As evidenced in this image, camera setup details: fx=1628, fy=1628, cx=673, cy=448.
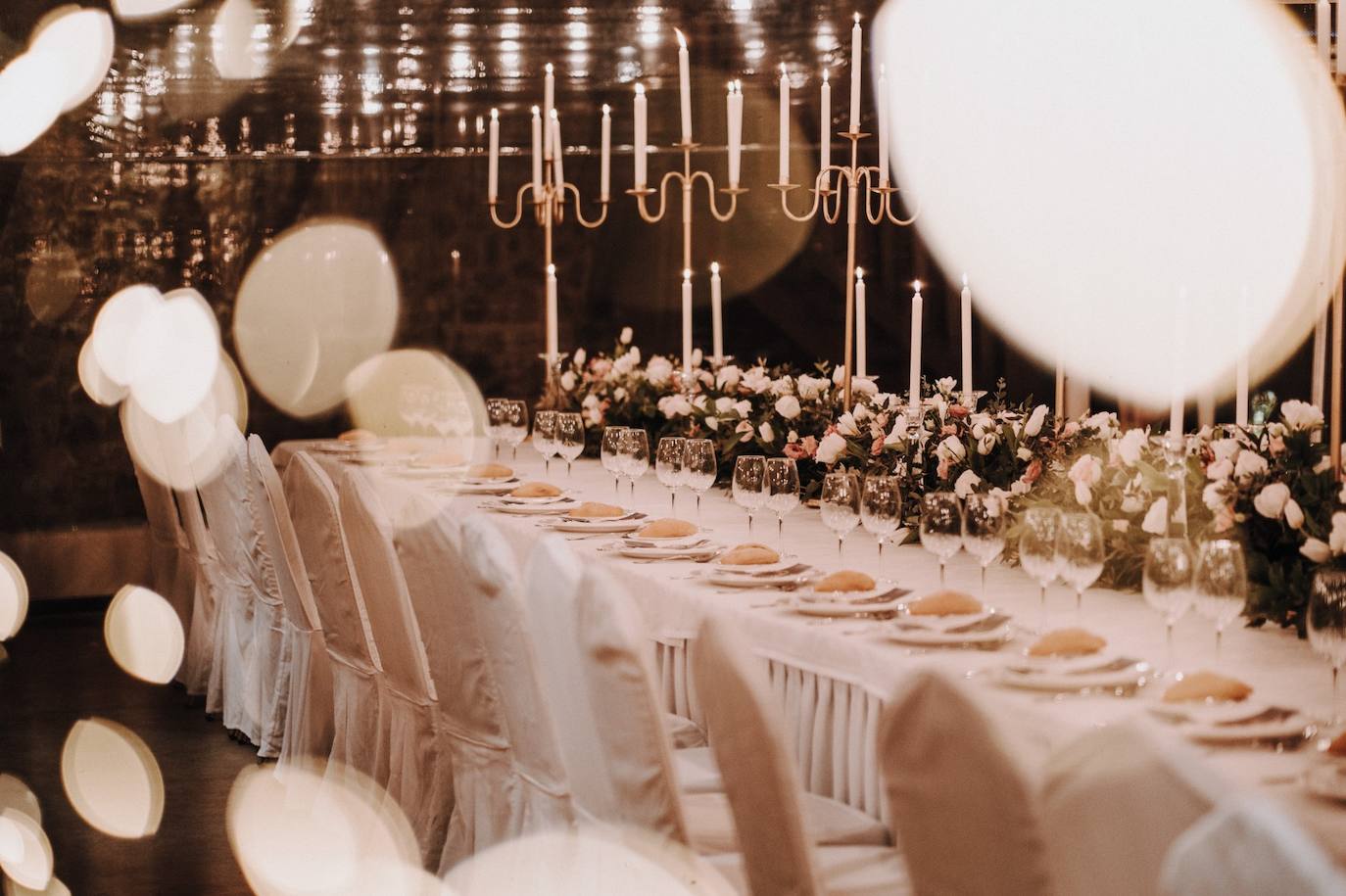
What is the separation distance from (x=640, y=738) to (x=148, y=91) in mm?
6425

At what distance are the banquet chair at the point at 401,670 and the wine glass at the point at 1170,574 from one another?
65.1 inches

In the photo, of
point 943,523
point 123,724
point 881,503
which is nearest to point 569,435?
point 881,503

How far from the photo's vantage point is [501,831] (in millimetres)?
3178

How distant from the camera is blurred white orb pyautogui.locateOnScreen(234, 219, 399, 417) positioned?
8.11 m

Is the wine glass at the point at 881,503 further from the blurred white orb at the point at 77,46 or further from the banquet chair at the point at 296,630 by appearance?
the blurred white orb at the point at 77,46

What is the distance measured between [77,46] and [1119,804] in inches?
289

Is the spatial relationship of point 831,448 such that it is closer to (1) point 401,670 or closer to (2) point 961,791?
(1) point 401,670

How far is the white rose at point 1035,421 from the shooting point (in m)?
3.55

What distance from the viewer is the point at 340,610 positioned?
4133mm

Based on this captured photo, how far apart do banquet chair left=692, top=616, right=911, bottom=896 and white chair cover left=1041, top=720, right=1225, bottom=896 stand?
44 cm

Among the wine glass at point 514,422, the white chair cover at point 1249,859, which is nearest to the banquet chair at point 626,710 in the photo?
the white chair cover at point 1249,859

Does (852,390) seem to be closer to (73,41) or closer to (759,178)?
(759,178)

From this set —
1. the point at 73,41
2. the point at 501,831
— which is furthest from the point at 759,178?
the point at 501,831

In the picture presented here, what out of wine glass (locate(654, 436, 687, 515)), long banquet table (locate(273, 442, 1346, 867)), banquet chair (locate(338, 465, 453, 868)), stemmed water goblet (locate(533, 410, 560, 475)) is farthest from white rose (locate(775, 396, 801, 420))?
banquet chair (locate(338, 465, 453, 868))
